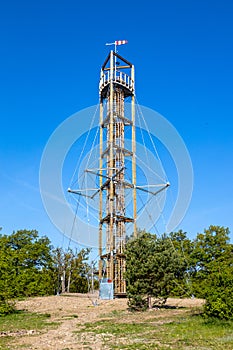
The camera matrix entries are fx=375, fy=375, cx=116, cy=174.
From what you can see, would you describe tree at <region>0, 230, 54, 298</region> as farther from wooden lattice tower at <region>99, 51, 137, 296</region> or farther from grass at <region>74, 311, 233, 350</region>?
grass at <region>74, 311, 233, 350</region>

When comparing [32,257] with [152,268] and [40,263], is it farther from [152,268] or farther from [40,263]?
[152,268]

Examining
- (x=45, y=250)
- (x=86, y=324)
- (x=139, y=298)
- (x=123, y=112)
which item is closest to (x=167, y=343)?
(x=86, y=324)

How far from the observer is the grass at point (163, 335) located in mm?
9117

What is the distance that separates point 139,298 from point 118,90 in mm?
18341

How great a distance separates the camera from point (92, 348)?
9125 millimetres

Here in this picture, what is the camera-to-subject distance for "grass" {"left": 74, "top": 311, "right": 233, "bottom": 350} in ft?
29.9

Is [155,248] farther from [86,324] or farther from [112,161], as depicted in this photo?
[112,161]

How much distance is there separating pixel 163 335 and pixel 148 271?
801 cm

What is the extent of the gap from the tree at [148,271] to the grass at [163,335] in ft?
15.5

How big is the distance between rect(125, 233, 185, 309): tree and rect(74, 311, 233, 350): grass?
473 centimetres

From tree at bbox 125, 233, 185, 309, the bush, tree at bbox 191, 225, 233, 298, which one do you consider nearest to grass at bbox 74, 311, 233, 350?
the bush

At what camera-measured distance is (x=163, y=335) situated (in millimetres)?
10609

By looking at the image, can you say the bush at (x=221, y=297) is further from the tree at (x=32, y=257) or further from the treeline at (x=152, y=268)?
the tree at (x=32, y=257)

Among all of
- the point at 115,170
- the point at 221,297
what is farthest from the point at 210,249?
the point at 221,297
